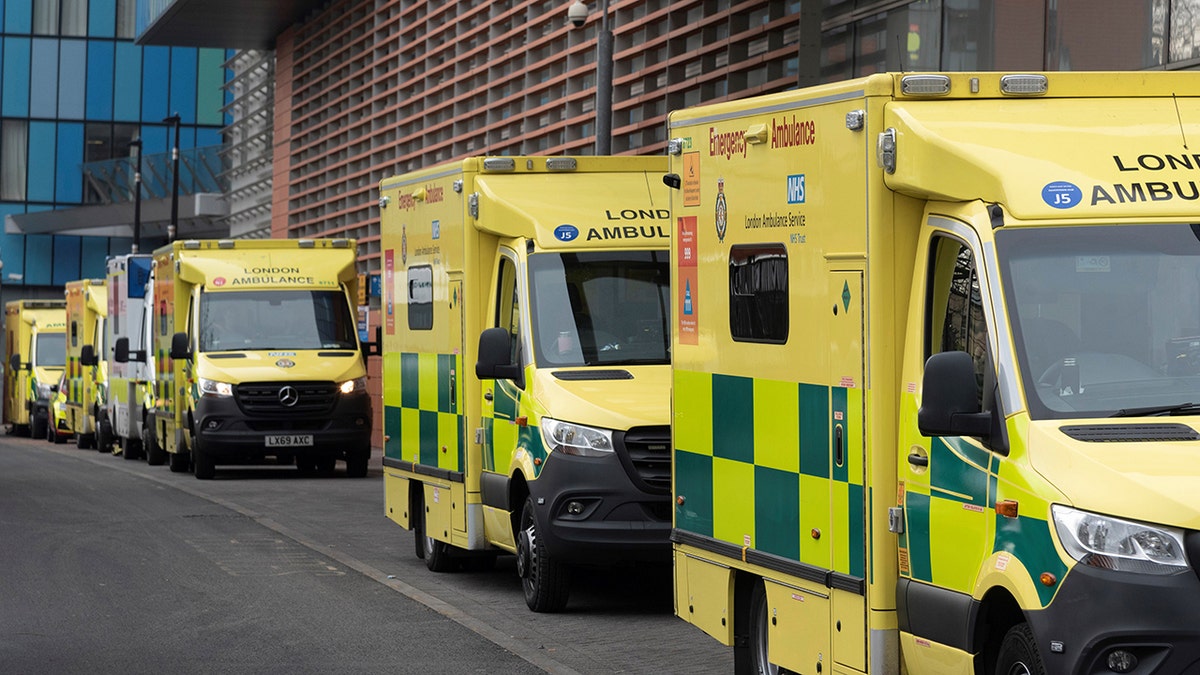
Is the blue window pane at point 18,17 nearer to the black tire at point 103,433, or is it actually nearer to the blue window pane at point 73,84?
the blue window pane at point 73,84

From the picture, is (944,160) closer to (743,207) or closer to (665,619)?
(743,207)

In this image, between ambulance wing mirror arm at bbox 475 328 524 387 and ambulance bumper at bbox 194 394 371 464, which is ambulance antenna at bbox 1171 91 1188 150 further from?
ambulance bumper at bbox 194 394 371 464

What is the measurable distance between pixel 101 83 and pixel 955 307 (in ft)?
222

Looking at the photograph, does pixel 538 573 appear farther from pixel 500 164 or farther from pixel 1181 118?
pixel 1181 118

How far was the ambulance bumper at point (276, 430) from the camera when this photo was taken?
24.8m

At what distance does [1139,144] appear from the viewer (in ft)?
23.0

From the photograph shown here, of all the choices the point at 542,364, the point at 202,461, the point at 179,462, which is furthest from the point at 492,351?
the point at 179,462

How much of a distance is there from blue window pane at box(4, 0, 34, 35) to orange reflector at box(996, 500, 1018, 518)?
2678 inches

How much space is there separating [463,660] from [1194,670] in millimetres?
5081

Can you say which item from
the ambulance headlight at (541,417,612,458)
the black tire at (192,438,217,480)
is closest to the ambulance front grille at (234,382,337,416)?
the black tire at (192,438,217,480)

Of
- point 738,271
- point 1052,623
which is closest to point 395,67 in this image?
point 738,271

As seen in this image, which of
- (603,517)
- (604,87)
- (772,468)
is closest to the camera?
(772,468)

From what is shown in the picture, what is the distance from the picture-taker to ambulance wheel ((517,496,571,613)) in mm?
12055

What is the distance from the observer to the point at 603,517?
11.7 meters
